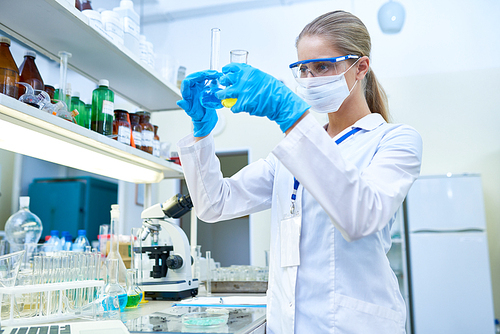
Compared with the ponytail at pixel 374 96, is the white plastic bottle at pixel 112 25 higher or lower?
higher

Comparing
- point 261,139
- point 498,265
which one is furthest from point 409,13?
point 498,265

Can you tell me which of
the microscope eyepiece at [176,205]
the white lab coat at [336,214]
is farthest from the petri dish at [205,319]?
the microscope eyepiece at [176,205]

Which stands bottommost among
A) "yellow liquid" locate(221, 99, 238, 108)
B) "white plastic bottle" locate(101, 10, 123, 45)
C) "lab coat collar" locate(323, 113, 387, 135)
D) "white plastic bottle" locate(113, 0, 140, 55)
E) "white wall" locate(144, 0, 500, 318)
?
"lab coat collar" locate(323, 113, 387, 135)

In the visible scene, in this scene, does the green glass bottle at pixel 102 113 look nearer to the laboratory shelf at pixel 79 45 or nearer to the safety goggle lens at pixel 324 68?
the laboratory shelf at pixel 79 45

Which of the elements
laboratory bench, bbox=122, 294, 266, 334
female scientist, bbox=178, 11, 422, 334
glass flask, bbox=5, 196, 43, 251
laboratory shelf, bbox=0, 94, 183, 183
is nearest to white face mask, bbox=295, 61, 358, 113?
female scientist, bbox=178, 11, 422, 334

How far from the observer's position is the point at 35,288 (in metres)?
1.09

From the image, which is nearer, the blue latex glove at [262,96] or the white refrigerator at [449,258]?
the blue latex glove at [262,96]

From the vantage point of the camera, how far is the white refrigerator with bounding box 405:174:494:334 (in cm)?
371

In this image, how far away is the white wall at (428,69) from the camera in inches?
169

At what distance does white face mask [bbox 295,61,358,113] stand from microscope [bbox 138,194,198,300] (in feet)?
2.80

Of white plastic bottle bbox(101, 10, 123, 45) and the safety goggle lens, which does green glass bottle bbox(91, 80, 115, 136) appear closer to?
white plastic bottle bbox(101, 10, 123, 45)

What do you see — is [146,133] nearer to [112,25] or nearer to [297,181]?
[112,25]

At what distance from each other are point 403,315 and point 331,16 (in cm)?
82

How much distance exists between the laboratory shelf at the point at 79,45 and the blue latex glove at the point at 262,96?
76 cm
